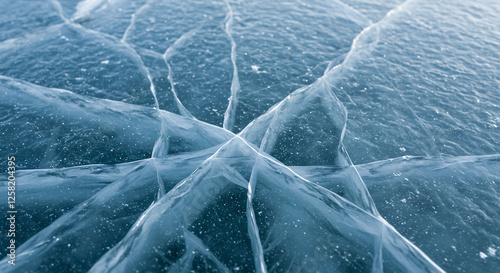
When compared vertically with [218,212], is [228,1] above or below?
above

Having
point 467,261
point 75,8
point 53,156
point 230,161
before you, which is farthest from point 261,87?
point 75,8

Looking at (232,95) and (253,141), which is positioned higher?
(232,95)

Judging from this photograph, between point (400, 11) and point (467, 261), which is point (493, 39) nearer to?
point (400, 11)

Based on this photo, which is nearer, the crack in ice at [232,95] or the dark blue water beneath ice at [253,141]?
the dark blue water beneath ice at [253,141]

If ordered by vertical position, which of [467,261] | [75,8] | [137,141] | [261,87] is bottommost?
[467,261]

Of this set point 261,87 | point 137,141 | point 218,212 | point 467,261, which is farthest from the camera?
point 261,87

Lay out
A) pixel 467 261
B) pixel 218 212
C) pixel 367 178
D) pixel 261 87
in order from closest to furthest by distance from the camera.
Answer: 1. pixel 467 261
2. pixel 218 212
3. pixel 367 178
4. pixel 261 87

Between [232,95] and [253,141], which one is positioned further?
[232,95]

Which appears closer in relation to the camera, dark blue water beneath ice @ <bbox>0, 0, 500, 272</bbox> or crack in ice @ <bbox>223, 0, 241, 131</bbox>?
dark blue water beneath ice @ <bbox>0, 0, 500, 272</bbox>
